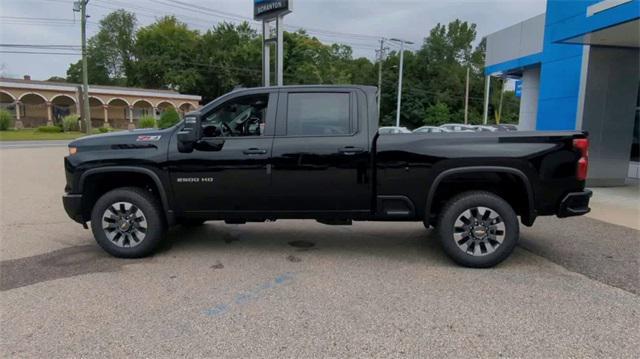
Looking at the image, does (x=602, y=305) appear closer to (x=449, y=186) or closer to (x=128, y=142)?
(x=449, y=186)

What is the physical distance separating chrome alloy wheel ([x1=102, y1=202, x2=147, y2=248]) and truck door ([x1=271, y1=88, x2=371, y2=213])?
1566 millimetres

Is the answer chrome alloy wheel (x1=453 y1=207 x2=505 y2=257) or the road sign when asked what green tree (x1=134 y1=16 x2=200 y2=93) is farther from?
chrome alloy wheel (x1=453 y1=207 x2=505 y2=257)

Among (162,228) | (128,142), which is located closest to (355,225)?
(162,228)

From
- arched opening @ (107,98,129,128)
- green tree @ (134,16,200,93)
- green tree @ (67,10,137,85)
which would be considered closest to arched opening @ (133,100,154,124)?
arched opening @ (107,98,129,128)

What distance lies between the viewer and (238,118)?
5309 millimetres

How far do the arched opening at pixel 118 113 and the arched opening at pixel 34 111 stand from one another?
263 inches

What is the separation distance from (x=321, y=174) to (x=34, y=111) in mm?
57047

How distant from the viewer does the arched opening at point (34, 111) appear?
49688 mm

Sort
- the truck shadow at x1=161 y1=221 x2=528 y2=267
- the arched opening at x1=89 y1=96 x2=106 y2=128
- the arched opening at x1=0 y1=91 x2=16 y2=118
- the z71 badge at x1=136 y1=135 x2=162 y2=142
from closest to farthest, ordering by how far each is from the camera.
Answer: the z71 badge at x1=136 y1=135 x2=162 y2=142, the truck shadow at x1=161 y1=221 x2=528 y2=267, the arched opening at x1=0 y1=91 x2=16 y2=118, the arched opening at x1=89 y1=96 x2=106 y2=128

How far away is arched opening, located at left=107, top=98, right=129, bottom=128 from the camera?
177ft

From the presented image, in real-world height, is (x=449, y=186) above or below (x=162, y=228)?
above

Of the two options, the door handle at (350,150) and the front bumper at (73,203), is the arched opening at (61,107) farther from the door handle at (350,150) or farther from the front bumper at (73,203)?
the door handle at (350,150)

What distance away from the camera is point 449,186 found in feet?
16.5

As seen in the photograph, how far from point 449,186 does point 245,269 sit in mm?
2436
